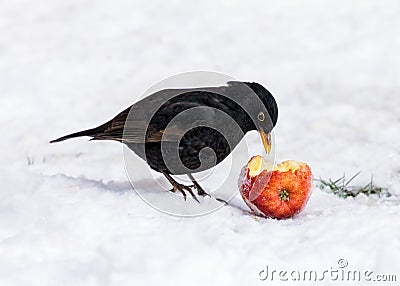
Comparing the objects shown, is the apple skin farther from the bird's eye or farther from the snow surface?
the bird's eye

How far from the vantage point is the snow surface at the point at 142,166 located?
10.6 feet

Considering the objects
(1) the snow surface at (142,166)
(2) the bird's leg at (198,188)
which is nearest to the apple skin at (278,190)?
(1) the snow surface at (142,166)

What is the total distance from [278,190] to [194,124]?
566 millimetres

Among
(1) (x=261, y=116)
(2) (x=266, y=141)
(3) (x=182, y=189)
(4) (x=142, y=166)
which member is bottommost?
(3) (x=182, y=189)

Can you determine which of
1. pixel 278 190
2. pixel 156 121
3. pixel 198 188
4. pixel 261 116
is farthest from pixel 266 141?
pixel 156 121

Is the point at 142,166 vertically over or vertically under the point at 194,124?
under

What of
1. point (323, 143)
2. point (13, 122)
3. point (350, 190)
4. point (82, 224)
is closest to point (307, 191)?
point (350, 190)

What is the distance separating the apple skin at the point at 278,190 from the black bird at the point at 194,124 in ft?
0.73

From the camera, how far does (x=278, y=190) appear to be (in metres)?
3.92

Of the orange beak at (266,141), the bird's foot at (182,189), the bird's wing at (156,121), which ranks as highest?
the bird's wing at (156,121)

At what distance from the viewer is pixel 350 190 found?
4.63 metres

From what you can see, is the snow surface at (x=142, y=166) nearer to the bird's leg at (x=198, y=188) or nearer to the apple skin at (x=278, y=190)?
the apple skin at (x=278, y=190)

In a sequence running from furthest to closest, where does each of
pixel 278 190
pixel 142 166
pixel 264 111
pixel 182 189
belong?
pixel 142 166 → pixel 182 189 → pixel 264 111 → pixel 278 190

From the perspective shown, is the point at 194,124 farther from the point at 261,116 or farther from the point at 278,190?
the point at 278,190
